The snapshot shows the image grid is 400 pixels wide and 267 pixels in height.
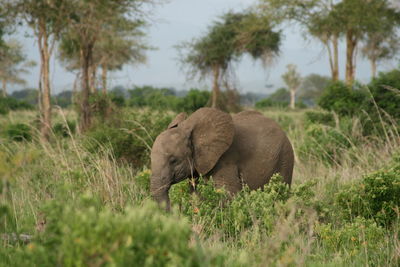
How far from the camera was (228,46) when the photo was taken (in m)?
22.3

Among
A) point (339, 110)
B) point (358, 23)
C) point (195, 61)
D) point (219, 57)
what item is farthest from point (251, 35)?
point (339, 110)

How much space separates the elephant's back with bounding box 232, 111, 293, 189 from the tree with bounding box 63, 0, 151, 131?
614 centimetres

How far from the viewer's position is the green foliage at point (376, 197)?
4.53 metres

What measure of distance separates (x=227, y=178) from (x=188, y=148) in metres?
0.51

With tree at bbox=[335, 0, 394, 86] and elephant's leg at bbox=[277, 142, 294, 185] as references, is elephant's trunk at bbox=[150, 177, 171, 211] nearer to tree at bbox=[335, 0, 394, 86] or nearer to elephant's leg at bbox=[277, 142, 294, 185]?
elephant's leg at bbox=[277, 142, 294, 185]

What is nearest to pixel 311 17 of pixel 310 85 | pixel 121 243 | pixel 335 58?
pixel 335 58

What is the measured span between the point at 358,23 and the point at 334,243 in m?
15.8

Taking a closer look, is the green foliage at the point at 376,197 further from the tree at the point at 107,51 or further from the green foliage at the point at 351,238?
the tree at the point at 107,51

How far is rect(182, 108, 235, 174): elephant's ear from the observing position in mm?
4492

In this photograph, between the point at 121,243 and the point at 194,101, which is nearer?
the point at 121,243

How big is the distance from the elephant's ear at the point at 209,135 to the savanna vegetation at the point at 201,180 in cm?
35

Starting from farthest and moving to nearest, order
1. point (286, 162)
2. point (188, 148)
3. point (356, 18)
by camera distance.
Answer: point (356, 18) → point (286, 162) → point (188, 148)

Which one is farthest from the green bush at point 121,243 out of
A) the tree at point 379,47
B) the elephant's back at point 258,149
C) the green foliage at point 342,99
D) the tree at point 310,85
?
the tree at point 310,85

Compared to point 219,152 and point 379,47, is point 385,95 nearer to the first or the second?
point 219,152
